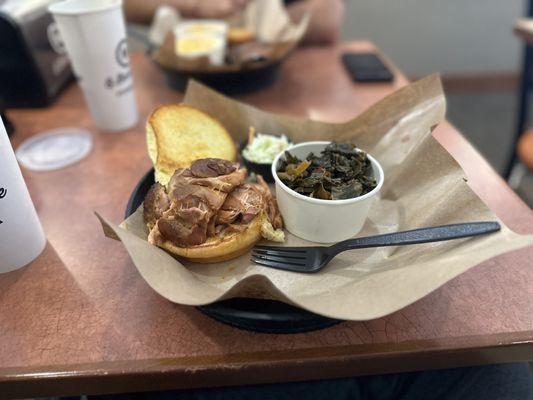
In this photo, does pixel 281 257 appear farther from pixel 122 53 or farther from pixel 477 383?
pixel 122 53

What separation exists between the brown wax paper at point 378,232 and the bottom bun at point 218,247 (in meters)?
0.02

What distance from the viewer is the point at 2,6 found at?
1.64m

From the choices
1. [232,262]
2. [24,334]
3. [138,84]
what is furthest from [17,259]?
[138,84]

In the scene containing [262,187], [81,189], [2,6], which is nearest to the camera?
[262,187]

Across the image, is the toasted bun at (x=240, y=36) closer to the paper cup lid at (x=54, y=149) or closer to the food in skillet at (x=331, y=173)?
the paper cup lid at (x=54, y=149)

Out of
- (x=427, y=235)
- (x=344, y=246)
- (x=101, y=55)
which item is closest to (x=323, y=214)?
(x=344, y=246)

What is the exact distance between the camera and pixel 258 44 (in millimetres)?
1921

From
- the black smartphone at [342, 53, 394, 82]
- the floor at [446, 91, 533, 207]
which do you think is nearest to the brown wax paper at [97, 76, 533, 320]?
the black smartphone at [342, 53, 394, 82]

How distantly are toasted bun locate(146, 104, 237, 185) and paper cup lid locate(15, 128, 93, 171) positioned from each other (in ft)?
1.36

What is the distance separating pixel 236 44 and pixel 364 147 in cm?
115

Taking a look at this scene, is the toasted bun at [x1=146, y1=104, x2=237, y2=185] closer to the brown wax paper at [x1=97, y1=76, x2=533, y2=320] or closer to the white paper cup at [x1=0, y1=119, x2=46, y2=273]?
the brown wax paper at [x1=97, y1=76, x2=533, y2=320]

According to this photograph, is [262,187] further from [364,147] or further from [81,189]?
[81,189]

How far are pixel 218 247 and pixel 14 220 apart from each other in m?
0.45

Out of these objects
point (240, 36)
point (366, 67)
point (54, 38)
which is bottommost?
point (366, 67)
